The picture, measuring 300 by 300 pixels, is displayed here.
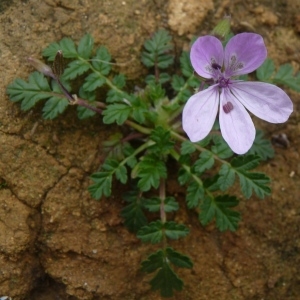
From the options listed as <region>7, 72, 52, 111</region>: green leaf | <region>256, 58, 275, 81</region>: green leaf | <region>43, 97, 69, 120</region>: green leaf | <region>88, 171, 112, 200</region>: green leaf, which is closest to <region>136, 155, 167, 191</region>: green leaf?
<region>88, 171, 112, 200</region>: green leaf

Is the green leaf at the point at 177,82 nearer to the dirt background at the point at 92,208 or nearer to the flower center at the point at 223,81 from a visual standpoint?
the dirt background at the point at 92,208

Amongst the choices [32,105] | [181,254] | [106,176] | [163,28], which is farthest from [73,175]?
[163,28]

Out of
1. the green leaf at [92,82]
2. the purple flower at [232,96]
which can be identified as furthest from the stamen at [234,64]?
the green leaf at [92,82]

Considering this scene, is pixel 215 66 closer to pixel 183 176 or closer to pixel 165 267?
pixel 183 176

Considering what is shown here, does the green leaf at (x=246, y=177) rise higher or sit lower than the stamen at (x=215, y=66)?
lower

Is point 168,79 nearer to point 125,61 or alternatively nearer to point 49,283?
point 125,61
